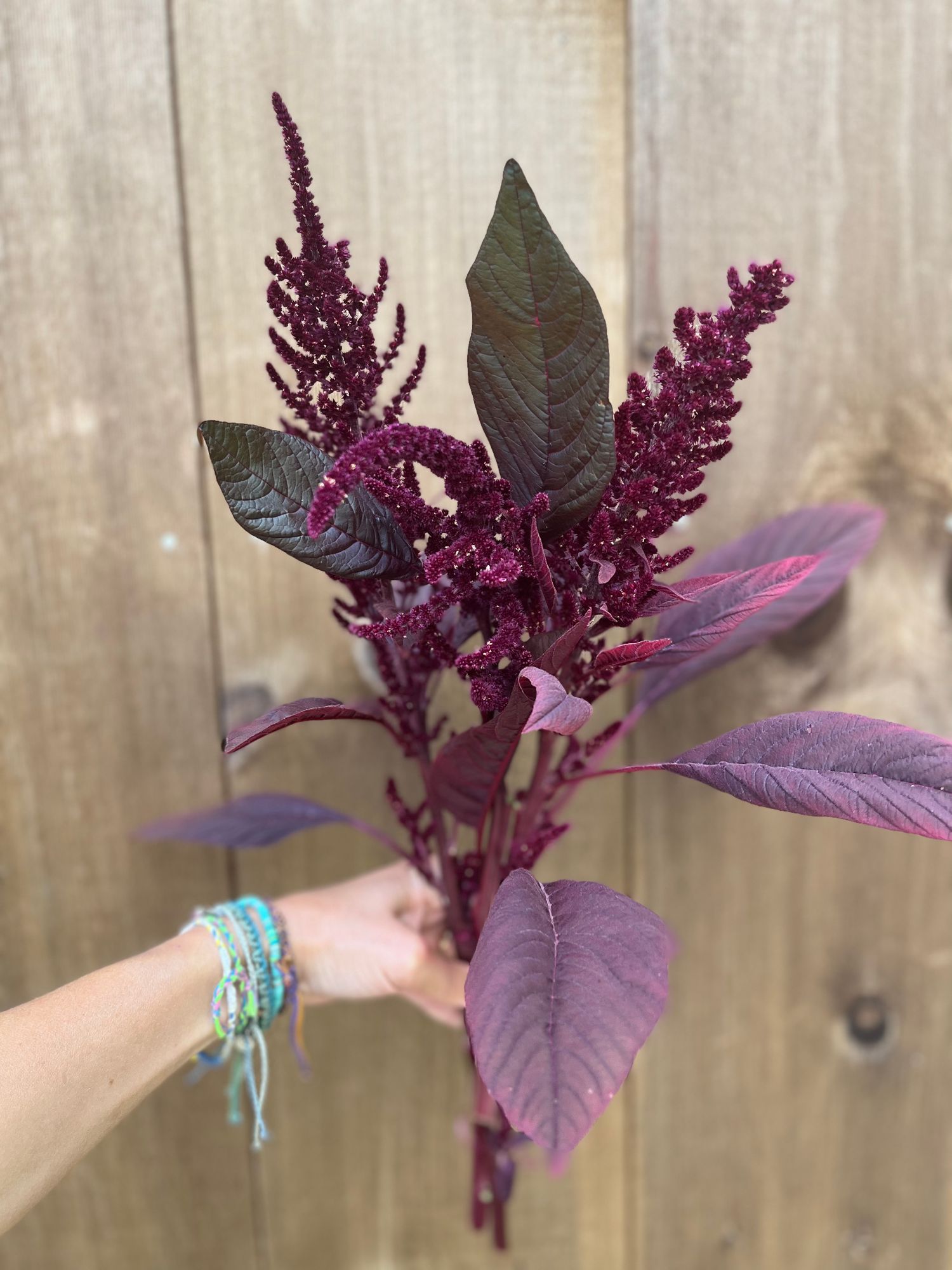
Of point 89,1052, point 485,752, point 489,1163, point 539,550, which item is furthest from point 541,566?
point 489,1163

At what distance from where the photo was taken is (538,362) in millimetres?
423

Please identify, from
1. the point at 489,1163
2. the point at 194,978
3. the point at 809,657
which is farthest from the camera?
the point at 809,657

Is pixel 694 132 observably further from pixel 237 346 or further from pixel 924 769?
pixel 924 769

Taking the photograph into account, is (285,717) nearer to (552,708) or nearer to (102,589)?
(552,708)

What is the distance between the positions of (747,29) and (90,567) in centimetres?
74

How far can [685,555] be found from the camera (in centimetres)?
45

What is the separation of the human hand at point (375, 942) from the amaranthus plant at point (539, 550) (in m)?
0.19

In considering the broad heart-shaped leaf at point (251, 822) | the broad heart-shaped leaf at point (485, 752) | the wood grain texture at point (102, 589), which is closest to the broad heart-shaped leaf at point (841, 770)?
the broad heart-shaped leaf at point (485, 752)

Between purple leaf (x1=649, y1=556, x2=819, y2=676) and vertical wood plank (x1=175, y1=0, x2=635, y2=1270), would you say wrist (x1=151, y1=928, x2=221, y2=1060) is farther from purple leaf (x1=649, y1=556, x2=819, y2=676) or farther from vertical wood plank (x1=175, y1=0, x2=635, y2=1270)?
purple leaf (x1=649, y1=556, x2=819, y2=676)

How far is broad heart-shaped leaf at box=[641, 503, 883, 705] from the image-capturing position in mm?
653

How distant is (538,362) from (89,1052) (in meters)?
0.49

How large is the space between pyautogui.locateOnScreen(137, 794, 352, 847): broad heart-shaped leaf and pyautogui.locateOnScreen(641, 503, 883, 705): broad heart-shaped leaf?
0.29 m

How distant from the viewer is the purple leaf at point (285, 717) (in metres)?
0.43

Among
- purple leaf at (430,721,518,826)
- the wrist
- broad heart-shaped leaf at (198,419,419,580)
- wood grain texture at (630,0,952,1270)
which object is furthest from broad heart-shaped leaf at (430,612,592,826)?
wood grain texture at (630,0,952,1270)
